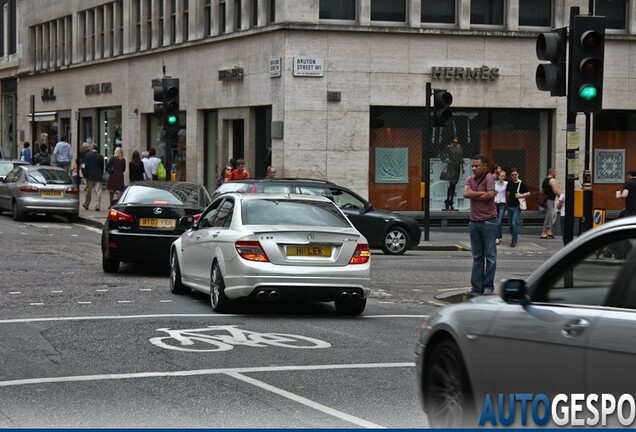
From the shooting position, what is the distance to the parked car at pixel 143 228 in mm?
19469

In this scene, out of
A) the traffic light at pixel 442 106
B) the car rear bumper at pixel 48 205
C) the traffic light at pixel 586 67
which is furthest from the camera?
the car rear bumper at pixel 48 205

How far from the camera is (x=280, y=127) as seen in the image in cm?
3425

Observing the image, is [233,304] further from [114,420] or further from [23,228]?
[23,228]

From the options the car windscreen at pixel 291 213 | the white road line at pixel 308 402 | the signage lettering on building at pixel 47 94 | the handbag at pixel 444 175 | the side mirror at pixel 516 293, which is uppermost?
the signage lettering on building at pixel 47 94

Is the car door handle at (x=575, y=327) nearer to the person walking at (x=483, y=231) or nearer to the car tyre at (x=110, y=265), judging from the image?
the person walking at (x=483, y=231)

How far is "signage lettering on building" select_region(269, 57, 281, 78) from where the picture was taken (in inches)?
1346

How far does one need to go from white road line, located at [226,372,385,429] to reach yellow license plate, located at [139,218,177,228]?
Answer: 9522mm

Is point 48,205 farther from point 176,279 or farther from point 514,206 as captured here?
point 176,279

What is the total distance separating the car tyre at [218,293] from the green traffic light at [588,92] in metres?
4.59

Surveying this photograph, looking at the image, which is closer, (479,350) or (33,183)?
(479,350)

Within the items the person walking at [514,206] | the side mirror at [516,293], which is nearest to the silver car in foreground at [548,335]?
the side mirror at [516,293]

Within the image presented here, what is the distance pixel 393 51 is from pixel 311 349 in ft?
77.9

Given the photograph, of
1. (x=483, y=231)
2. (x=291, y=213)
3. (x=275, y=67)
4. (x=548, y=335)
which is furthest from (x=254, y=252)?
(x=275, y=67)

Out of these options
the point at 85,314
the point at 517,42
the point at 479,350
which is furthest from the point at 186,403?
the point at 517,42
